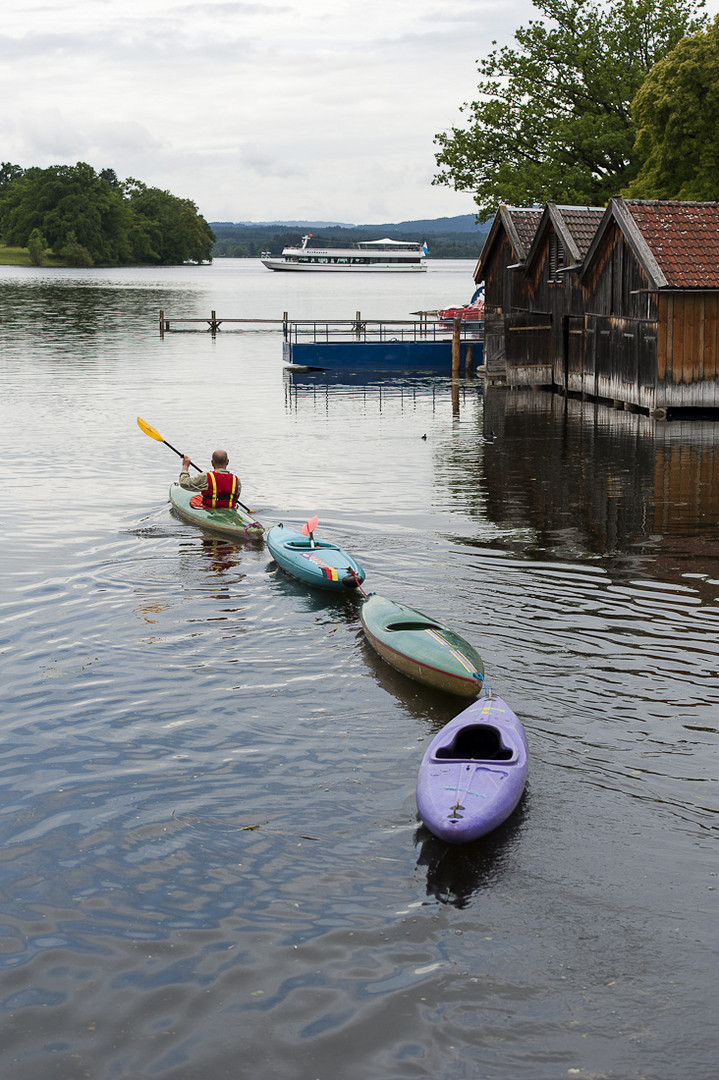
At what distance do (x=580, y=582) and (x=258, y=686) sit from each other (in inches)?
227

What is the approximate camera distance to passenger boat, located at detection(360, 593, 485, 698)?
1216 cm

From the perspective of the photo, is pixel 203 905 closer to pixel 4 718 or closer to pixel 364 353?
pixel 4 718

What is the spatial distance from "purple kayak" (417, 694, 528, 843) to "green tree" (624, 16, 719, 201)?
38545 mm

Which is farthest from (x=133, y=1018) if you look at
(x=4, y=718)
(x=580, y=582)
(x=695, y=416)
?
(x=695, y=416)

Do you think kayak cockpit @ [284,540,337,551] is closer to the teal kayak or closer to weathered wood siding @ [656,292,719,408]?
the teal kayak

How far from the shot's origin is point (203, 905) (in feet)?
27.0

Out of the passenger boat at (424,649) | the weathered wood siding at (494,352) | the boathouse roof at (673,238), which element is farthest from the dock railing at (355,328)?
the passenger boat at (424,649)

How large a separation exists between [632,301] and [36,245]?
173 meters

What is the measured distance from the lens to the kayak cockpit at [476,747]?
10.1 m

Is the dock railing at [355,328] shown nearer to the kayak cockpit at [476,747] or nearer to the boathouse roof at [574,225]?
the boathouse roof at [574,225]

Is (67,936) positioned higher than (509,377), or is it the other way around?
(509,377)

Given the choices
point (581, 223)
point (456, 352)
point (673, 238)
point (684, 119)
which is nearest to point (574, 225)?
point (581, 223)

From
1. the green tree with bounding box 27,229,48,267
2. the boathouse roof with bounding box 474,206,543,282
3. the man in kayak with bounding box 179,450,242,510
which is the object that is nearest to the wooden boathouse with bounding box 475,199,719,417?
the boathouse roof with bounding box 474,206,543,282

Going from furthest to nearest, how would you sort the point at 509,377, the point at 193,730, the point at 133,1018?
the point at 509,377
the point at 193,730
the point at 133,1018
